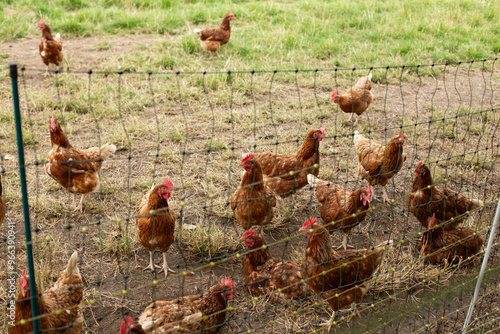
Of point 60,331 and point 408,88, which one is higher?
point 408,88

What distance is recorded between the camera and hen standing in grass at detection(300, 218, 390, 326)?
3.34 metres

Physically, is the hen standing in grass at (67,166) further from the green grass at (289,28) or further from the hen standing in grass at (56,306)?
the green grass at (289,28)

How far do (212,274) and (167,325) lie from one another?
0.92 meters

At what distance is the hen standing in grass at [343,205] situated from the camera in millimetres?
3885

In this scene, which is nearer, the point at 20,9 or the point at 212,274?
the point at 212,274

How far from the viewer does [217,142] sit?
577cm

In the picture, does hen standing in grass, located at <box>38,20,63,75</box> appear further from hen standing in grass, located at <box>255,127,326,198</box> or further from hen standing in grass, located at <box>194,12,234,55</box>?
hen standing in grass, located at <box>255,127,326,198</box>

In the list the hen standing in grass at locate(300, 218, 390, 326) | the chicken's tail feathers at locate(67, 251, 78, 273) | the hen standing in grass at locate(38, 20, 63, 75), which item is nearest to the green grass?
the hen standing in grass at locate(38, 20, 63, 75)

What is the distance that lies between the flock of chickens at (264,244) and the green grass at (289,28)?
3.56m

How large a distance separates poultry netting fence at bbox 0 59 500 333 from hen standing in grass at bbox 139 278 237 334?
2cm

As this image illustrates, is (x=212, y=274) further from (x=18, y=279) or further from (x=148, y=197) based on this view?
(x=18, y=279)

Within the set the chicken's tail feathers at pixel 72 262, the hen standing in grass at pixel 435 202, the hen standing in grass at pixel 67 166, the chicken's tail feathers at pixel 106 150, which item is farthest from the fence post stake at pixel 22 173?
the hen standing in grass at pixel 435 202

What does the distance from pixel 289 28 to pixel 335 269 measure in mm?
6943

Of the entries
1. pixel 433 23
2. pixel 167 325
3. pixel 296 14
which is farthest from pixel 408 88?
pixel 167 325
